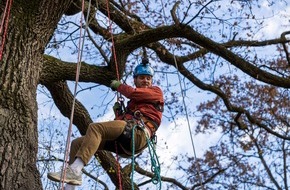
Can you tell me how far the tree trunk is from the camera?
310cm

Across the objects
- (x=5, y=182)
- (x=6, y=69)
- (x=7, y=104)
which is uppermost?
(x=6, y=69)

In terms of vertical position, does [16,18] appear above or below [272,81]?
below

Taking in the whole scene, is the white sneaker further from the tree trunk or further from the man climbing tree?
the tree trunk

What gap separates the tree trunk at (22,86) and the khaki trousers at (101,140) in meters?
0.33

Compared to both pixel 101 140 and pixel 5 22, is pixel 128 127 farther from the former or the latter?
pixel 5 22

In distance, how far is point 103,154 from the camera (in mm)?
5527

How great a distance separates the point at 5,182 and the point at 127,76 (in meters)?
3.43

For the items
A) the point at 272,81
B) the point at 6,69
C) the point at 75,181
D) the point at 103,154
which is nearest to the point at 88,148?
the point at 75,181

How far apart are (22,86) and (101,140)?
70cm

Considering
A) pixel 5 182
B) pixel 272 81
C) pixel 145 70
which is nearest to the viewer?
pixel 5 182

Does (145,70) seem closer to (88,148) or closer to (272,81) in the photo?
(88,148)

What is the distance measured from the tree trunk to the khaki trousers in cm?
33

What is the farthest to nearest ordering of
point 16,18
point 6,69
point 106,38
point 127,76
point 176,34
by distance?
1. point 127,76
2. point 106,38
3. point 176,34
4. point 16,18
5. point 6,69

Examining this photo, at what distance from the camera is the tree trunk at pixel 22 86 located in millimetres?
3102
